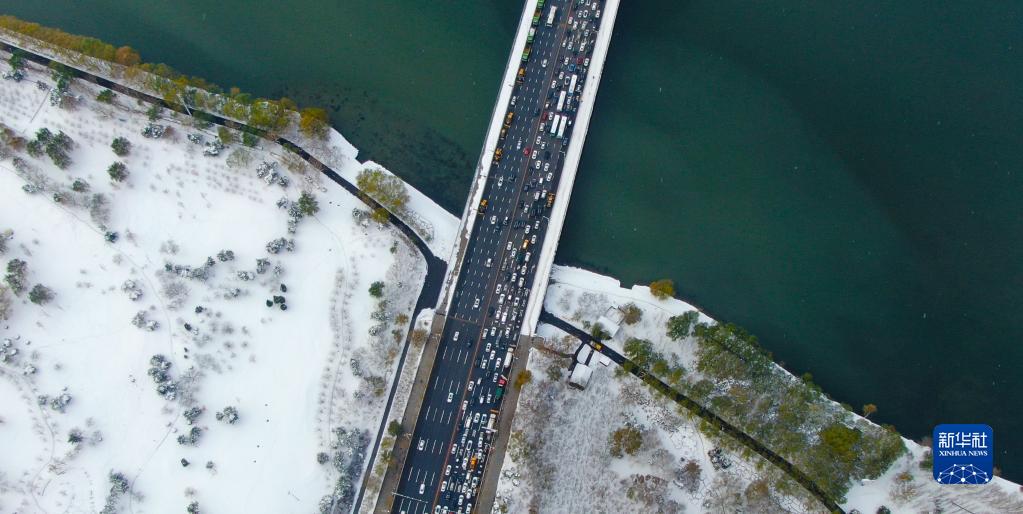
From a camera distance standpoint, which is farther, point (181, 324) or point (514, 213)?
point (514, 213)

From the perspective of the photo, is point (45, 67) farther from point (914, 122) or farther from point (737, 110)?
point (914, 122)

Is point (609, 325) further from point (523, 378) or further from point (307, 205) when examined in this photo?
point (307, 205)

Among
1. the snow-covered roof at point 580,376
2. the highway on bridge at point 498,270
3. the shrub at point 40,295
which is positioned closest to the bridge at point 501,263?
the highway on bridge at point 498,270

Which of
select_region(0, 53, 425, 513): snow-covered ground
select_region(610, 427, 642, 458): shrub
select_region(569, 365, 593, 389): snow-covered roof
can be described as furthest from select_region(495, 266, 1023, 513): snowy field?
select_region(0, 53, 425, 513): snow-covered ground

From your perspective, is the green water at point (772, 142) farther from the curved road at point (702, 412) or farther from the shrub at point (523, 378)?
the shrub at point (523, 378)

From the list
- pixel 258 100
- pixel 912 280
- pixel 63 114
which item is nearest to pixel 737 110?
pixel 912 280

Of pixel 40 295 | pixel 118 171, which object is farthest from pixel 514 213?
pixel 40 295

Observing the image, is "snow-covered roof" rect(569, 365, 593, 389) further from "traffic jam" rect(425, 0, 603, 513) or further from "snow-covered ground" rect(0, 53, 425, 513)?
"snow-covered ground" rect(0, 53, 425, 513)
